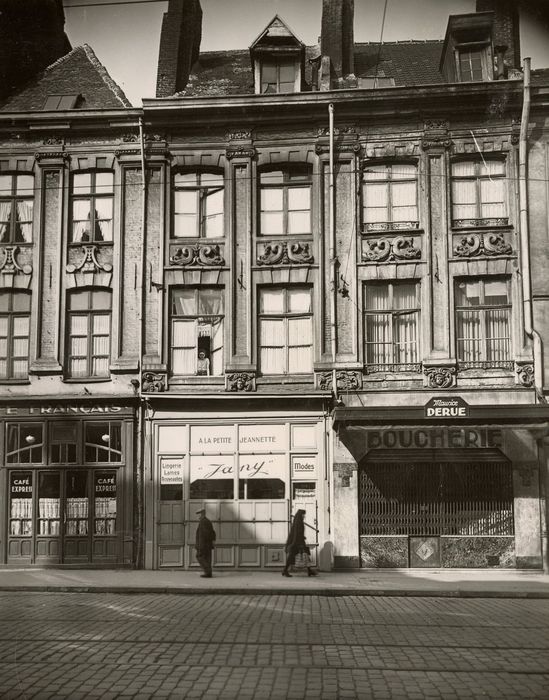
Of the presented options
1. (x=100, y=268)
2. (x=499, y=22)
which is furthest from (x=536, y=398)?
(x=100, y=268)

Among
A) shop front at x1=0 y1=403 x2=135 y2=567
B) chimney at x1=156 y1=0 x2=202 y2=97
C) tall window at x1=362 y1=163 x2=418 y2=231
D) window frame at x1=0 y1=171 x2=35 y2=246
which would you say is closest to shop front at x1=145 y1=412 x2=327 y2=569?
shop front at x1=0 y1=403 x2=135 y2=567

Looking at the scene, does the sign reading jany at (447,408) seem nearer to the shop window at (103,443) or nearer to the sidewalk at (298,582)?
the sidewalk at (298,582)

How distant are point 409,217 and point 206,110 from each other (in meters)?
5.95

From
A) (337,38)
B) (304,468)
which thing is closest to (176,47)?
(337,38)

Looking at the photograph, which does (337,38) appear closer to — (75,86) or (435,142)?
(435,142)

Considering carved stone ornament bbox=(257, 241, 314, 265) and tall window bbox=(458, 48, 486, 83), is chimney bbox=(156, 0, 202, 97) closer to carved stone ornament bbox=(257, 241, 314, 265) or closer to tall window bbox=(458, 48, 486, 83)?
carved stone ornament bbox=(257, 241, 314, 265)

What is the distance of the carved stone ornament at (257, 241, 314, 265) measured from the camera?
21875 mm

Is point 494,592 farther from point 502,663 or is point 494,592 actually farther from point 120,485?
point 120,485

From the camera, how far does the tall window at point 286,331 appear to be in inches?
851

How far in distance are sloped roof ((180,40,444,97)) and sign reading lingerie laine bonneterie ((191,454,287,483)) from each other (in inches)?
393

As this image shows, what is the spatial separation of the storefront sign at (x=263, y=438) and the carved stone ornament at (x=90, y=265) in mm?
5630

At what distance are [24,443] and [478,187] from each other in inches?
524

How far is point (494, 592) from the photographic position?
16312 millimetres

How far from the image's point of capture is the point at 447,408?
1950 cm
